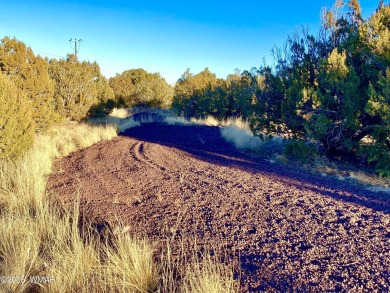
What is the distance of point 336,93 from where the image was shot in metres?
7.70

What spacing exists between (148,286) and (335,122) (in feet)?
22.1

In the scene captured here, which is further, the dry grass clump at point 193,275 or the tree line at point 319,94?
the tree line at point 319,94

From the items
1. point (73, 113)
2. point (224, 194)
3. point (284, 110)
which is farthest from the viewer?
point (73, 113)

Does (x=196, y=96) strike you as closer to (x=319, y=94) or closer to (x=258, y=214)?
(x=319, y=94)

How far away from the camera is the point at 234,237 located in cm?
356

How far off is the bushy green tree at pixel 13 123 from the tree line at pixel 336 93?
23.4ft

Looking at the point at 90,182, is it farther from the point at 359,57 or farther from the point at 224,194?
the point at 359,57

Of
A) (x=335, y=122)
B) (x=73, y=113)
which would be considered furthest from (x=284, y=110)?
(x=73, y=113)

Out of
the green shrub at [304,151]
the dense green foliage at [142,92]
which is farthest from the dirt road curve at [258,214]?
the dense green foliage at [142,92]

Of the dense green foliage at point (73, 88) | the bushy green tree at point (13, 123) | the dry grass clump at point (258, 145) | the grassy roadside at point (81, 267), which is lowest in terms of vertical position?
the grassy roadside at point (81, 267)

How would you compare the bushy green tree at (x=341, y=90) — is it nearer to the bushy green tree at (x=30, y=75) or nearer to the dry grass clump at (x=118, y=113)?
the bushy green tree at (x=30, y=75)

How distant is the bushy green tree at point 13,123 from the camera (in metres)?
7.16

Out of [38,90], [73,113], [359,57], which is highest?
[359,57]

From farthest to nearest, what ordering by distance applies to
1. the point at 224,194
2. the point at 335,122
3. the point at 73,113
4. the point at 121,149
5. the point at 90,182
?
1. the point at 73,113
2. the point at 121,149
3. the point at 335,122
4. the point at 90,182
5. the point at 224,194
